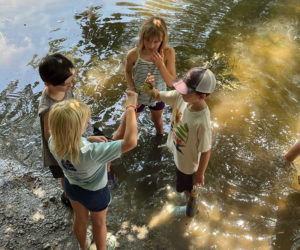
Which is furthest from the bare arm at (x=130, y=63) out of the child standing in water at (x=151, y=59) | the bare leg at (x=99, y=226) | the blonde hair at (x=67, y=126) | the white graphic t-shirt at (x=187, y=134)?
the bare leg at (x=99, y=226)

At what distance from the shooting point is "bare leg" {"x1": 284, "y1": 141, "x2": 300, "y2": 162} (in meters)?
3.60

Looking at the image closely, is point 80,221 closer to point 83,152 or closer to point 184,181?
point 83,152

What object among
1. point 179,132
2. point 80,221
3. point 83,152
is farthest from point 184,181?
point 83,152

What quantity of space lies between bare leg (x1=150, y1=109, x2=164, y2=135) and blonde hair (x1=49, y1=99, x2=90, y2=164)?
182cm

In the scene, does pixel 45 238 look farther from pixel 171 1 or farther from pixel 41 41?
pixel 171 1

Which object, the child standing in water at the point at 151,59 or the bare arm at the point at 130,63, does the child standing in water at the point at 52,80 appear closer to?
the child standing in water at the point at 151,59

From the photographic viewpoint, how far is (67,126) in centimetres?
181

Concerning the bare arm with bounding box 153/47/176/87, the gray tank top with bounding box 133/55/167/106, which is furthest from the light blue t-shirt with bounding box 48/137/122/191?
the gray tank top with bounding box 133/55/167/106

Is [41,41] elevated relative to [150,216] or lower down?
elevated

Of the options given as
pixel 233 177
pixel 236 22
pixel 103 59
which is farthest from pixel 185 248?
pixel 236 22

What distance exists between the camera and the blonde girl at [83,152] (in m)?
→ 1.82

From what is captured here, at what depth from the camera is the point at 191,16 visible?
7465 millimetres

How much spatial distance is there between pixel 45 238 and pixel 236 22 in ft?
22.2

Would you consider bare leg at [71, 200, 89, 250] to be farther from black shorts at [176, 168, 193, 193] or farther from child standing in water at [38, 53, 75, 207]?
black shorts at [176, 168, 193, 193]
